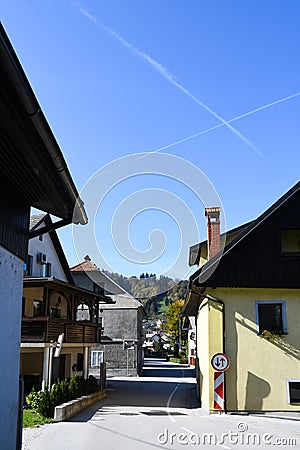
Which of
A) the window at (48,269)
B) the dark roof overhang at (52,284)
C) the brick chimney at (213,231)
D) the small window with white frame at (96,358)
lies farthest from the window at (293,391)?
the small window with white frame at (96,358)

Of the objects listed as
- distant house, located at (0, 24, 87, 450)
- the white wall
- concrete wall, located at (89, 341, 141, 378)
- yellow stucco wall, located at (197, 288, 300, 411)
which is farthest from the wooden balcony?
concrete wall, located at (89, 341, 141, 378)

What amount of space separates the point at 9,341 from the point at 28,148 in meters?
2.23

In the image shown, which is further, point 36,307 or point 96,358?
point 96,358

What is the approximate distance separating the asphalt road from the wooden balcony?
3.26 metres

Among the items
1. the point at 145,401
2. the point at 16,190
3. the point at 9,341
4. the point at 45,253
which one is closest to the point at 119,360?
the point at 45,253

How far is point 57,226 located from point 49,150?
265 centimetres

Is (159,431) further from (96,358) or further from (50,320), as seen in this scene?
(96,358)

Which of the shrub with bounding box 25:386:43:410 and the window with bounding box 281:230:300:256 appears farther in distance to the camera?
the window with bounding box 281:230:300:256

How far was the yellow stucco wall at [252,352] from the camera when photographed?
50.2ft

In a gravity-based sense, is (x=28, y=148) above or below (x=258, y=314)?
above

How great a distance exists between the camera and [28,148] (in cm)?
492

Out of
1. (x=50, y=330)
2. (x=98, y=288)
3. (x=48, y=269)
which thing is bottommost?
(x=50, y=330)

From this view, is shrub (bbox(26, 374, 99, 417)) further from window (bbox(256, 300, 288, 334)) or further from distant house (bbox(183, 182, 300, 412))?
window (bbox(256, 300, 288, 334))

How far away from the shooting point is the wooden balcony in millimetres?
18609
